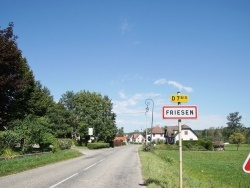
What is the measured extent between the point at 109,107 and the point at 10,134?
58891 mm

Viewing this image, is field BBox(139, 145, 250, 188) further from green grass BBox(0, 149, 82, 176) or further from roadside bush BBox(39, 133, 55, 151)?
roadside bush BBox(39, 133, 55, 151)

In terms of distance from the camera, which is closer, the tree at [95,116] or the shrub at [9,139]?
the shrub at [9,139]

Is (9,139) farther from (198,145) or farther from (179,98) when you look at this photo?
(198,145)

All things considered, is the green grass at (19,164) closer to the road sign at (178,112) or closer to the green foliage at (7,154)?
the green foliage at (7,154)

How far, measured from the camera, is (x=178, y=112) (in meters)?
8.76

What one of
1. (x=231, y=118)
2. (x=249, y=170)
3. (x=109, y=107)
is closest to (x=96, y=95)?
(x=109, y=107)

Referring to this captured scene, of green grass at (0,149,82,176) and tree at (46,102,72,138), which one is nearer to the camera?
green grass at (0,149,82,176)

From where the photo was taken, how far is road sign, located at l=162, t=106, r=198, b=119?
342 inches

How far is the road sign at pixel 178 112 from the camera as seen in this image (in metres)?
8.69

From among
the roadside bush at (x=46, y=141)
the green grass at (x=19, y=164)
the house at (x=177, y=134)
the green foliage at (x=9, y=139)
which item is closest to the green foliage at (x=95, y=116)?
the house at (x=177, y=134)

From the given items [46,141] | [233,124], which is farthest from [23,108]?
[233,124]

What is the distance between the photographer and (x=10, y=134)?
2325cm

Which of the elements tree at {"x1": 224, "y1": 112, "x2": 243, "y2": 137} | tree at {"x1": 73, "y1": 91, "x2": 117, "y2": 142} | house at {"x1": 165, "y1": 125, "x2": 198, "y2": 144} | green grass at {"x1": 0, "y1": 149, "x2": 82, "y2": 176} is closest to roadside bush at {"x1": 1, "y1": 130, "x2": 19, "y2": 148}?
green grass at {"x1": 0, "y1": 149, "x2": 82, "y2": 176}

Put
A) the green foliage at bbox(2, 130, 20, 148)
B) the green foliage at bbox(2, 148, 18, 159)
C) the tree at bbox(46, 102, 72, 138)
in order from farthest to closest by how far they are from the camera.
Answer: the tree at bbox(46, 102, 72, 138) < the green foliage at bbox(2, 130, 20, 148) < the green foliage at bbox(2, 148, 18, 159)
